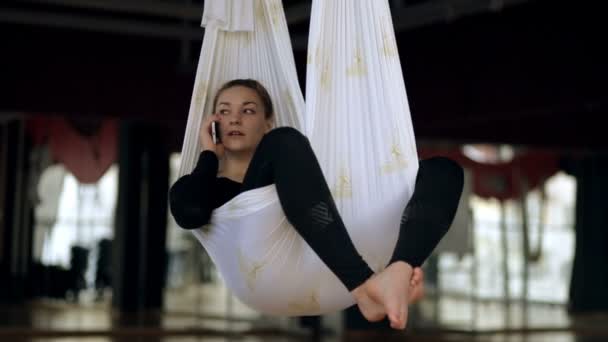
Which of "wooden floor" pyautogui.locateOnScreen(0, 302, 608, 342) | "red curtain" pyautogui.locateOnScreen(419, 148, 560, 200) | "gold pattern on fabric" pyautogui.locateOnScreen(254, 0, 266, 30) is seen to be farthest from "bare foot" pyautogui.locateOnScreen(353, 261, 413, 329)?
"red curtain" pyautogui.locateOnScreen(419, 148, 560, 200)

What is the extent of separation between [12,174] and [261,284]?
785 centimetres

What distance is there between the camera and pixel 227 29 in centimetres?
325

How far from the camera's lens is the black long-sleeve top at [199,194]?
9.09 feet

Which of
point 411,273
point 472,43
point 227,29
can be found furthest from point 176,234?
point 411,273

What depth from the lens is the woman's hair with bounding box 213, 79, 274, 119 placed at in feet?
10.3

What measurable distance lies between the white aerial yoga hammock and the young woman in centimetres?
7

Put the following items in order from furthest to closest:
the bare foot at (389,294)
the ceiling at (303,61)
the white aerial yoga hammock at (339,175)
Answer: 1. the ceiling at (303,61)
2. the white aerial yoga hammock at (339,175)
3. the bare foot at (389,294)

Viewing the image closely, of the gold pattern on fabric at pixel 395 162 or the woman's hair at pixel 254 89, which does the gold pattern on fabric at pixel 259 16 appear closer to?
the woman's hair at pixel 254 89

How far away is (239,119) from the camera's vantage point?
121 inches

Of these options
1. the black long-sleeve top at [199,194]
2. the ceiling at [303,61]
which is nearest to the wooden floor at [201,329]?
the ceiling at [303,61]

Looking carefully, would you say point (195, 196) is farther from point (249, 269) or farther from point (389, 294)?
point (389, 294)

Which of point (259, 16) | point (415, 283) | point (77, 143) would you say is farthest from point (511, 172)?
point (415, 283)

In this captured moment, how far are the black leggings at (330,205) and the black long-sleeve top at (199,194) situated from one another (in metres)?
0.20

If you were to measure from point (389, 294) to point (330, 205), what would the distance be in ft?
0.89
